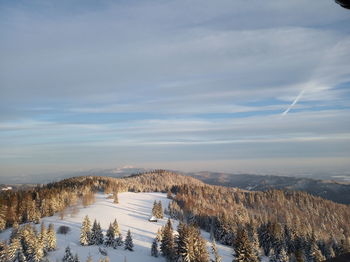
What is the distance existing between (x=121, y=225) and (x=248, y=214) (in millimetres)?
77293

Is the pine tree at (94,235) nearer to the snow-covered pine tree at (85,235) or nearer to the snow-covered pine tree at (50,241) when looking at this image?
the snow-covered pine tree at (85,235)

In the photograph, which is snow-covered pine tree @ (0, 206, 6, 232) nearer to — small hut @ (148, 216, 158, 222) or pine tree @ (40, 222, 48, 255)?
pine tree @ (40, 222, 48, 255)

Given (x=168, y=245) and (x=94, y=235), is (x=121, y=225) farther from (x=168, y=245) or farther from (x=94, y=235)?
(x=168, y=245)

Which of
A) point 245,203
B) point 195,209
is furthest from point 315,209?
point 195,209

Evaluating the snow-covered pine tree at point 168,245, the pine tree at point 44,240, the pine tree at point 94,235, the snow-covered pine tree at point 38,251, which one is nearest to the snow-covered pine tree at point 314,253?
the snow-covered pine tree at point 168,245

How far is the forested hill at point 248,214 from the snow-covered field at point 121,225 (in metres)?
6.58

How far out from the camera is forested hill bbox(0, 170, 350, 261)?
94312 millimetres

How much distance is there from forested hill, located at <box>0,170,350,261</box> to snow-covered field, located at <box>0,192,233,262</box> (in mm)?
6577

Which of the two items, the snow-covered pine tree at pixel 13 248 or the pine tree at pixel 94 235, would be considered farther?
the pine tree at pixel 94 235

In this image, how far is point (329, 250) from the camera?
302 ft

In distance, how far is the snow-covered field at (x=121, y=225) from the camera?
79438mm

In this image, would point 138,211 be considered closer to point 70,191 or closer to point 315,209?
point 70,191

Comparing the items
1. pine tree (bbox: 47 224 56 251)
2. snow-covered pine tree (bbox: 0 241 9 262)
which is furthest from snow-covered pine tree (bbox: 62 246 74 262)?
snow-covered pine tree (bbox: 0 241 9 262)

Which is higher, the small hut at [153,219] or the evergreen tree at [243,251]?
the evergreen tree at [243,251]
